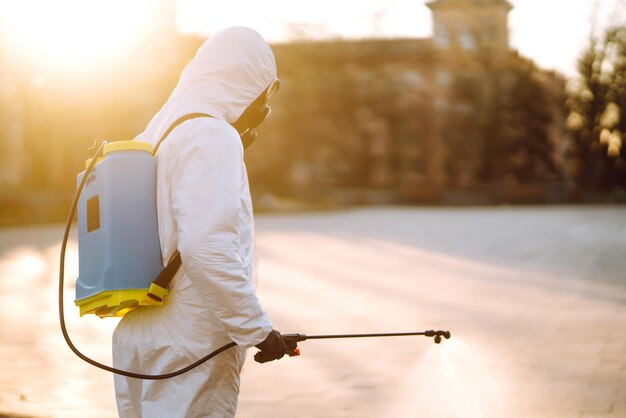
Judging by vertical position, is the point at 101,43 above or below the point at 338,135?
above

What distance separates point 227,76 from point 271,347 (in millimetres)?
794

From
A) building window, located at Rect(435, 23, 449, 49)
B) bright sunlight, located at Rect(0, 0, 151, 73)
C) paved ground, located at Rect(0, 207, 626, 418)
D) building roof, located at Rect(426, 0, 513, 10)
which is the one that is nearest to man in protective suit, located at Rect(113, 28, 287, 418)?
paved ground, located at Rect(0, 207, 626, 418)

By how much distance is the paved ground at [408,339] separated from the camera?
18.2ft

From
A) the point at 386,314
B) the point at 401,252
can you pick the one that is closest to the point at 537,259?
the point at 401,252

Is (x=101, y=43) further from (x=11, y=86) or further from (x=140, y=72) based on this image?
(x=11, y=86)

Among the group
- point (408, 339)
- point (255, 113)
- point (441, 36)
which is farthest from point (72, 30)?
point (441, 36)

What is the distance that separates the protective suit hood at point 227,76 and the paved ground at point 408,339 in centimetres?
274

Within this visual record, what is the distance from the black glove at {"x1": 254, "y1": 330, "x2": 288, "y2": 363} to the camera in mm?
2766

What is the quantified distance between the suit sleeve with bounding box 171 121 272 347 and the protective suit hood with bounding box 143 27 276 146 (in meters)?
0.17

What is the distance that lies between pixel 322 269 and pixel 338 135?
1795 inches

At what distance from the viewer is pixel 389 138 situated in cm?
6494

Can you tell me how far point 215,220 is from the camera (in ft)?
Answer: 8.64

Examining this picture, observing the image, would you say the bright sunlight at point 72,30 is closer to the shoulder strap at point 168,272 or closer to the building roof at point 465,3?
the building roof at point 465,3

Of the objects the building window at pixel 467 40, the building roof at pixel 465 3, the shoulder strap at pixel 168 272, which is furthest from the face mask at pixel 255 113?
the building roof at pixel 465 3
